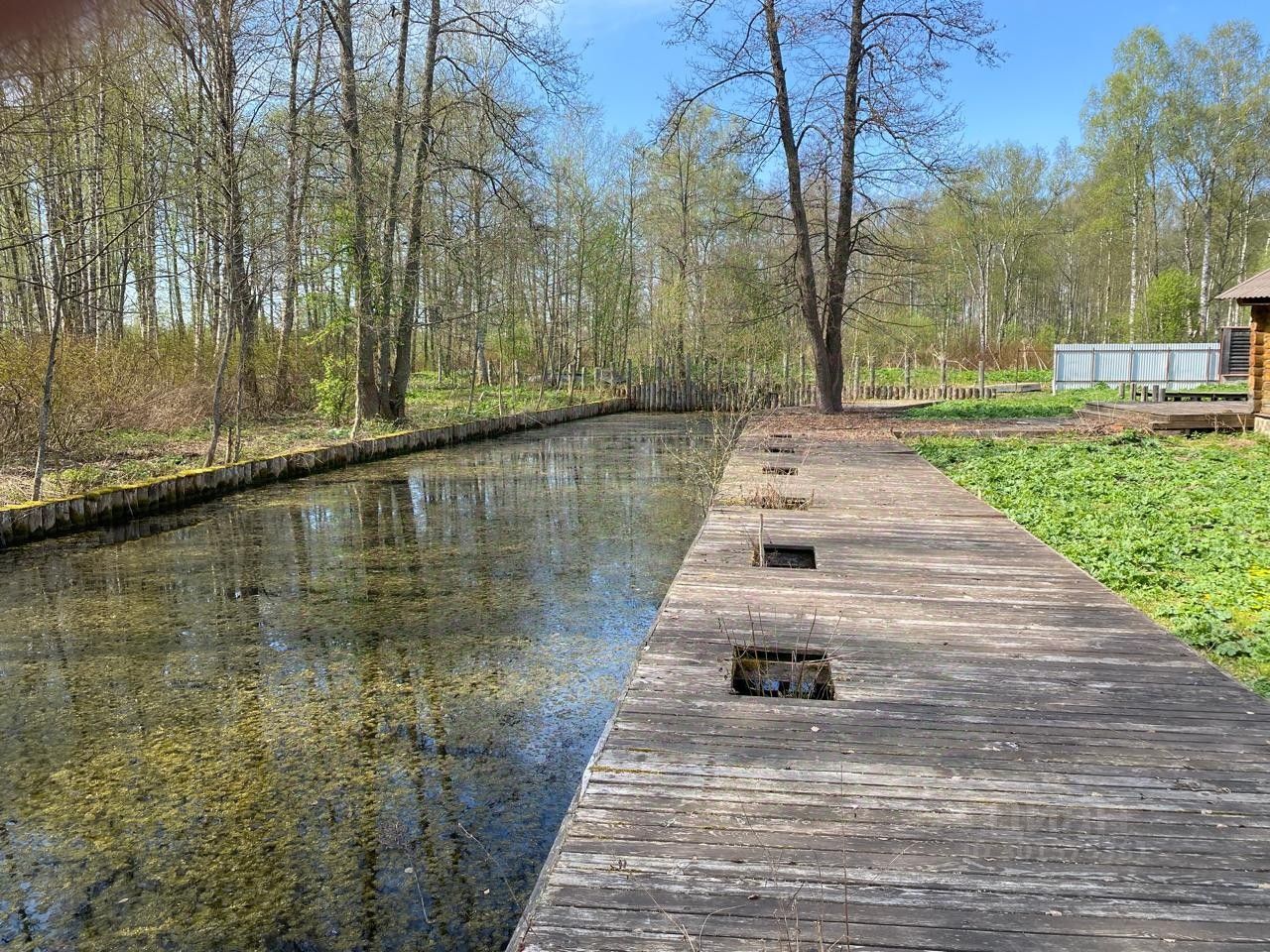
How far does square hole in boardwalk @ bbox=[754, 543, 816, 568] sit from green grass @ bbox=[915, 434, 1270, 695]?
1.88 metres

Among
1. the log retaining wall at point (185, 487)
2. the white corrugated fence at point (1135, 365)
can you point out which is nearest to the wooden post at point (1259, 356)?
the white corrugated fence at point (1135, 365)

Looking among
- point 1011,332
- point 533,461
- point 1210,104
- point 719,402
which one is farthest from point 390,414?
point 1011,332

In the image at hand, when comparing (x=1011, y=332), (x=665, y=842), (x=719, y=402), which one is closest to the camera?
(x=665, y=842)

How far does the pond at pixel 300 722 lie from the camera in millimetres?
2939

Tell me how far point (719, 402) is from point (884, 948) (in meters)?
26.7

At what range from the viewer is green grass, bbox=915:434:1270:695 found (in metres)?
5.01

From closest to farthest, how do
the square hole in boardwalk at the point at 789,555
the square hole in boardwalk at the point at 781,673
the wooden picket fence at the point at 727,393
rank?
the square hole in boardwalk at the point at 781,673 < the square hole in boardwalk at the point at 789,555 < the wooden picket fence at the point at 727,393

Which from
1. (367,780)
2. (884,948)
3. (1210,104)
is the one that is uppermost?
(1210,104)

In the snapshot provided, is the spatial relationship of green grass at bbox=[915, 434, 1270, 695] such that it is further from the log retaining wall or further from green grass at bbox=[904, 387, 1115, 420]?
the log retaining wall

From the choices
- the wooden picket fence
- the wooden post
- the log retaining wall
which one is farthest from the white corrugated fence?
the log retaining wall

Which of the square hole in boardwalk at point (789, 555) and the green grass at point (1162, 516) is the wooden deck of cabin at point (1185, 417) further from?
the square hole in boardwalk at point (789, 555)

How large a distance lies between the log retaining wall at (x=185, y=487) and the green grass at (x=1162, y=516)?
8261 mm

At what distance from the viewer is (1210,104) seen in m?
28.5

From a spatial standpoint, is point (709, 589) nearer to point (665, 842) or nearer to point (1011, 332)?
point (665, 842)
